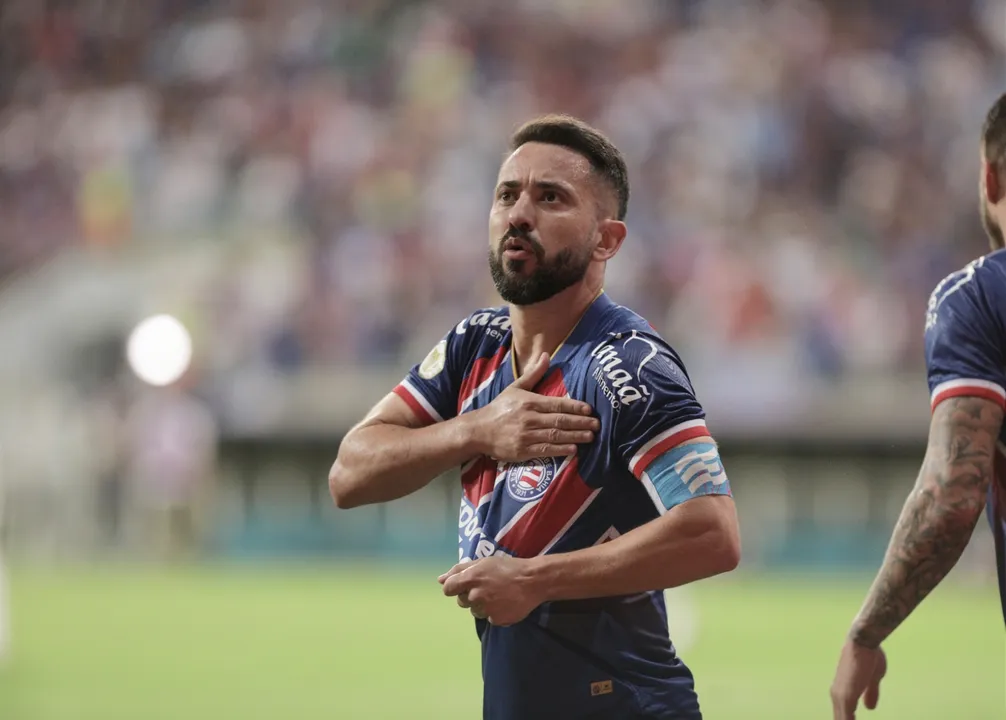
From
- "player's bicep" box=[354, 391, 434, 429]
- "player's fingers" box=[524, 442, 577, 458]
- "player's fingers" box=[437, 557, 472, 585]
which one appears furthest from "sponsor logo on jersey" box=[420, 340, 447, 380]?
"player's fingers" box=[437, 557, 472, 585]

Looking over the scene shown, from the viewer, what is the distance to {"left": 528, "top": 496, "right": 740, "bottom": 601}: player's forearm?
3641mm

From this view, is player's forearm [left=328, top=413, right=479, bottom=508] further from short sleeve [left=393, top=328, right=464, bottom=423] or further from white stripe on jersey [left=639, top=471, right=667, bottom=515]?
white stripe on jersey [left=639, top=471, right=667, bottom=515]

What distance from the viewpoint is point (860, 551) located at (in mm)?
18406

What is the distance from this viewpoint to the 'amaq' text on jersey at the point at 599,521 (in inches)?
149

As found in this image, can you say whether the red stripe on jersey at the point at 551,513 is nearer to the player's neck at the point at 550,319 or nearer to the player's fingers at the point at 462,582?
the player's fingers at the point at 462,582

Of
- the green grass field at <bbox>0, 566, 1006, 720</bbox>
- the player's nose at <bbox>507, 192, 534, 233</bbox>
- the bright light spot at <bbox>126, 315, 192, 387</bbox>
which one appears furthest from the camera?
the bright light spot at <bbox>126, 315, 192, 387</bbox>

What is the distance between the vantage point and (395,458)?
420 cm

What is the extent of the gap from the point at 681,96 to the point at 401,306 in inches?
216

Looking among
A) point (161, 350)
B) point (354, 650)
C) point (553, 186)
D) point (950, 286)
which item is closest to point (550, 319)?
point (553, 186)

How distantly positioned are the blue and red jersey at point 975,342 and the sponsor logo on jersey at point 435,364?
1.38m

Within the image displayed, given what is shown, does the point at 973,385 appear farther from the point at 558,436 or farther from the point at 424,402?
the point at 424,402

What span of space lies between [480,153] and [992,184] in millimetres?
19349

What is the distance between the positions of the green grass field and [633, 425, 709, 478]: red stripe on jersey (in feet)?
19.0

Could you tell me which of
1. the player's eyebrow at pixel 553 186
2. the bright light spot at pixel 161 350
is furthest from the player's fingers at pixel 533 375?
the bright light spot at pixel 161 350
